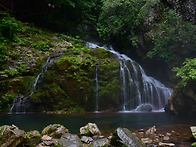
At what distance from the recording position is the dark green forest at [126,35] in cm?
1113

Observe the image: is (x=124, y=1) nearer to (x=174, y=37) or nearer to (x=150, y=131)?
(x=174, y=37)

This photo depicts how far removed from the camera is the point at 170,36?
13.1 metres

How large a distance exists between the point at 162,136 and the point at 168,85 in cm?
1141

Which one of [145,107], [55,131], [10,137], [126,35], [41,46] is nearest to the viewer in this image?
[10,137]

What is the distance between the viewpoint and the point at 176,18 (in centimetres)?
1323

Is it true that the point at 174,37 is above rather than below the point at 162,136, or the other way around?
above

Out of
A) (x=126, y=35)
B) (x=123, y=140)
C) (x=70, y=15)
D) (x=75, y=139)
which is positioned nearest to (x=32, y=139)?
(x=75, y=139)

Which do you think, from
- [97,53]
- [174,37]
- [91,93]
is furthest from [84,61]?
[174,37]

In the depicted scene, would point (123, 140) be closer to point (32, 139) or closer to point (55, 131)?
point (55, 131)

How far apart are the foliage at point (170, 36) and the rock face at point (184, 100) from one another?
4803mm

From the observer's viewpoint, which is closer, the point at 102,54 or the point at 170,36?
the point at 102,54

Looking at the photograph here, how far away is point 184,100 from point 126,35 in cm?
1021

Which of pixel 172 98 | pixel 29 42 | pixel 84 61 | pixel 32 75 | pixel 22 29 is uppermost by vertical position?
pixel 22 29

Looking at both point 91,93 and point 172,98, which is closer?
point 172,98
